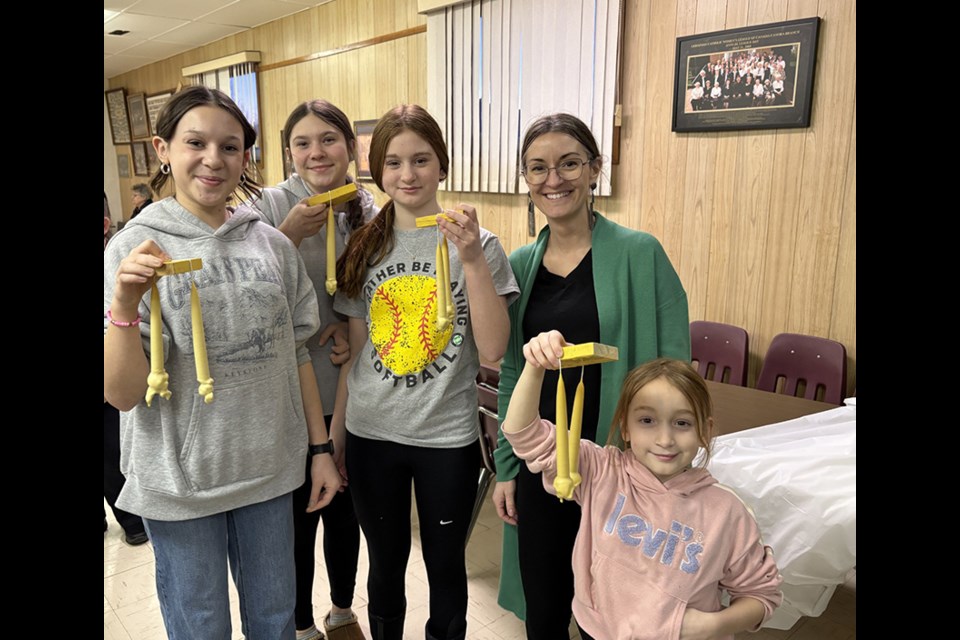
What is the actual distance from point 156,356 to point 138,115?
9.13 m

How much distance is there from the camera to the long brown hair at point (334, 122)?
1662mm

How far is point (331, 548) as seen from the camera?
6.36 ft

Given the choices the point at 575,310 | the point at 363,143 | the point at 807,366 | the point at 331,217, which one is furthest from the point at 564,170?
the point at 363,143

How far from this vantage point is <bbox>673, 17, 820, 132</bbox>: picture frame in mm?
2840

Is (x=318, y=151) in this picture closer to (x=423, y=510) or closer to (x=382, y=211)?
(x=382, y=211)

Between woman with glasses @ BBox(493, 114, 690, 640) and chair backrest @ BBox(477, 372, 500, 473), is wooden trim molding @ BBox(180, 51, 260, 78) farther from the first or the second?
woman with glasses @ BBox(493, 114, 690, 640)

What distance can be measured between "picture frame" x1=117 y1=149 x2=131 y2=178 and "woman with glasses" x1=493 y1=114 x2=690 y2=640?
31.4ft

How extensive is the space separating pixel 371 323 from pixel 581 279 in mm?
516

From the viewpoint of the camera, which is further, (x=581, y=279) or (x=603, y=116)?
(x=603, y=116)

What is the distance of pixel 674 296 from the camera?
1460 mm

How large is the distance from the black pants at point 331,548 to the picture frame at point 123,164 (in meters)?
9.12

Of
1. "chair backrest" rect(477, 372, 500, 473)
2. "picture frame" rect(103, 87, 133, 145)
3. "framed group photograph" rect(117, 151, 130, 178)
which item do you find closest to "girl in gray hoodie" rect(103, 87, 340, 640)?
"chair backrest" rect(477, 372, 500, 473)

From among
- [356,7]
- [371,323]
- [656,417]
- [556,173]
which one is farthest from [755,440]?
[356,7]

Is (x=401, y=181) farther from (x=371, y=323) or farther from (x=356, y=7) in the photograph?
(x=356, y=7)
